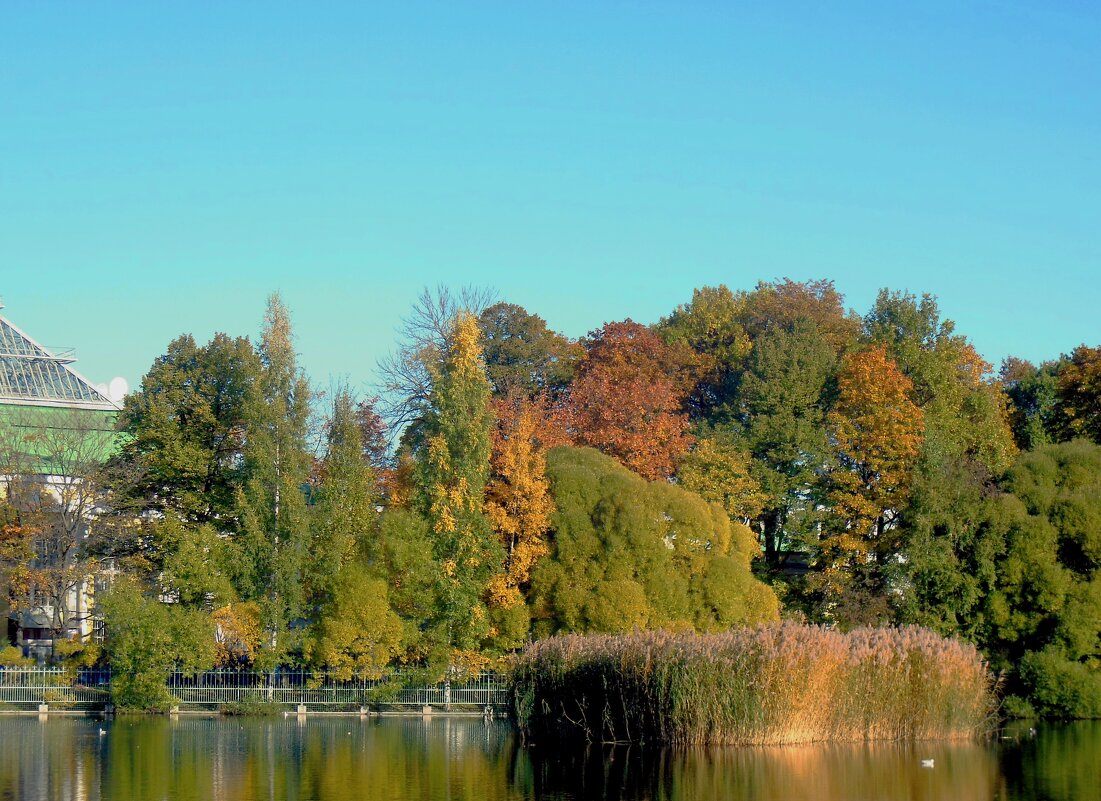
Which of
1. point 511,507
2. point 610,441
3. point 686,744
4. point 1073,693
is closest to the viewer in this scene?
point 686,744

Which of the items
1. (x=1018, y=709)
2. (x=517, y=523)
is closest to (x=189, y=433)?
(x=517, y=523)

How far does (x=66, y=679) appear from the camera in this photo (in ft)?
136

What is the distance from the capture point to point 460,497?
4278 centimetres

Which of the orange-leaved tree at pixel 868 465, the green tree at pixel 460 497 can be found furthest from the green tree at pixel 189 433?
the orange-leaved tree at pixel 868 465

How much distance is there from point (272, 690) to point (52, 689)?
670 cm

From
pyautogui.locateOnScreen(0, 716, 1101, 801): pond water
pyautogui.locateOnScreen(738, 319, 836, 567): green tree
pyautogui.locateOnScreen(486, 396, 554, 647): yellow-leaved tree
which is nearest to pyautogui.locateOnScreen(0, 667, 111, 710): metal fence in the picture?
pyautogui.locateOnScreen(0, 716, 1101, 801): pond water

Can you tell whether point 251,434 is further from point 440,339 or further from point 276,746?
point 276,746

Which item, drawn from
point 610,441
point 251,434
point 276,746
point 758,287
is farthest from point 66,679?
point 758,287

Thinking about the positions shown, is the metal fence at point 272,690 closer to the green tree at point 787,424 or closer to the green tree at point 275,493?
the green tree at point 275,493

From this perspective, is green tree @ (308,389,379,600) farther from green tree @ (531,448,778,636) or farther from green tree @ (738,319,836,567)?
green tree @ (738,319,836,567)

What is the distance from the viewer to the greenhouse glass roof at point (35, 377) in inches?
2191

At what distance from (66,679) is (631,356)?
2522 cm

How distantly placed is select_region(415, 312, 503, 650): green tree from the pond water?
7057 mm

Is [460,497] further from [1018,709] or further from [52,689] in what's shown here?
[1018,709]
